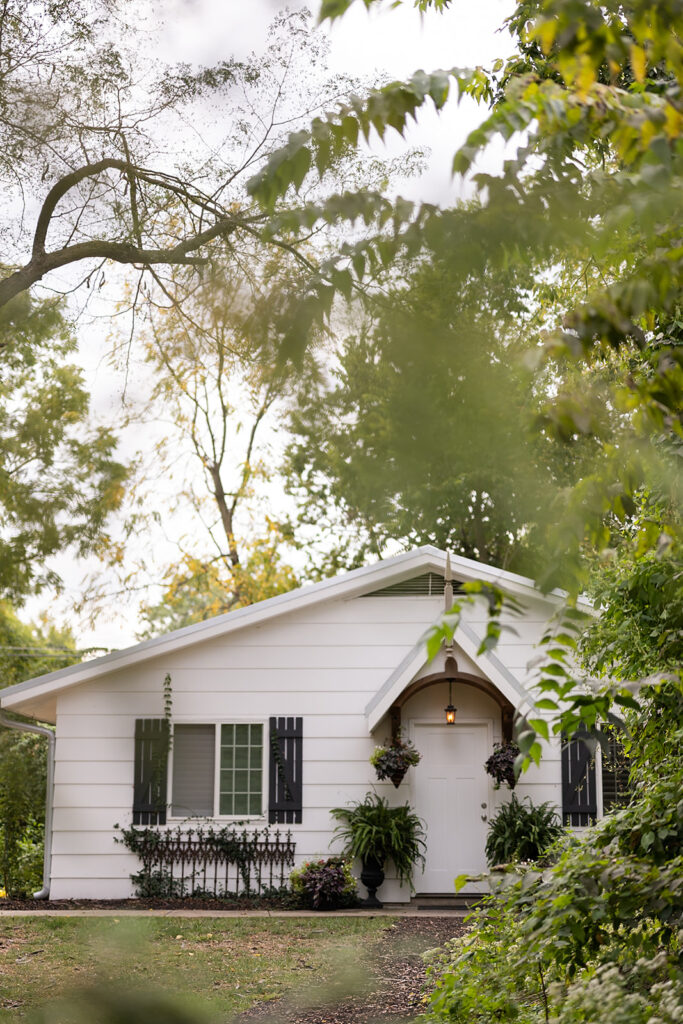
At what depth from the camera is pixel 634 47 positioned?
1573 mm

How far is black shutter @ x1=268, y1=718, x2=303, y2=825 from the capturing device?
10961mm

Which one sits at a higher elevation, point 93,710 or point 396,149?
point 396,149

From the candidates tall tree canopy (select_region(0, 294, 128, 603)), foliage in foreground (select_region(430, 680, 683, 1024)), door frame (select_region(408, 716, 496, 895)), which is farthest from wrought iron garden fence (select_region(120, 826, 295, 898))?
tall tree canopy (select_region(0, 294, 128, 603))

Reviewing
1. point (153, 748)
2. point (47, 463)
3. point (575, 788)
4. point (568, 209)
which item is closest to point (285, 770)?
point (575, 788)

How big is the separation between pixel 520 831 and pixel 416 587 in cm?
299

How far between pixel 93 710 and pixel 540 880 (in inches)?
99.5

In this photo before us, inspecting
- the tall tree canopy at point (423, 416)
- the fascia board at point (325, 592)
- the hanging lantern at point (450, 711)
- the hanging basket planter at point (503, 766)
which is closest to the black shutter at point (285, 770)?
the fascia board at point (325, 592)

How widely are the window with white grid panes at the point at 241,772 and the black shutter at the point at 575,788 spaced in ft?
11.6

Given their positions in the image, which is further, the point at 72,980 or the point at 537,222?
the point at 537,222

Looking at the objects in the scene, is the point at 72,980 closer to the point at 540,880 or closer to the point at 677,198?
the point at 677,198

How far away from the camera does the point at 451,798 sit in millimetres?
11211

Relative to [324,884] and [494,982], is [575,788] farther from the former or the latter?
[494,982]

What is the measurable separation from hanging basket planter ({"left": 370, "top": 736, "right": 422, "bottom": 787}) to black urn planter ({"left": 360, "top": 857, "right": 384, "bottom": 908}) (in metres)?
0.89

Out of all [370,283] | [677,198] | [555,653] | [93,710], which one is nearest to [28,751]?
[93,710]
